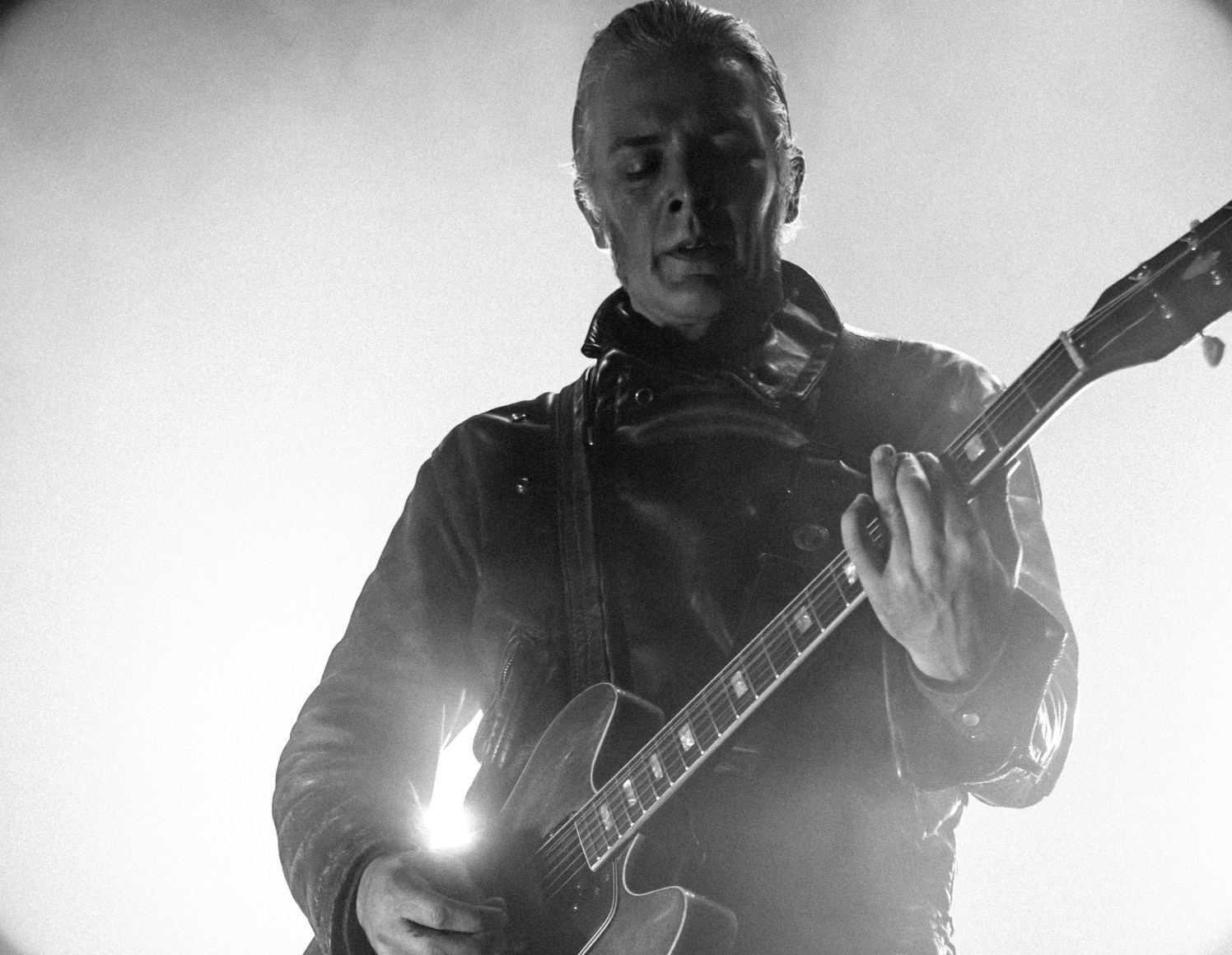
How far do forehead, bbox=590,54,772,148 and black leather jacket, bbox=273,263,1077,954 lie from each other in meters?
0.19

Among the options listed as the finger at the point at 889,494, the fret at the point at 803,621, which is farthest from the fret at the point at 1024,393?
the fret at the point at 803,621

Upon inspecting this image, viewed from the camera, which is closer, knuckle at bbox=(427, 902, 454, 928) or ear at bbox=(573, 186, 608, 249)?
knuckle at bbox=(427, 902, 454, 928)

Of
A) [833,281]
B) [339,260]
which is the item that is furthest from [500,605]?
[339,260]

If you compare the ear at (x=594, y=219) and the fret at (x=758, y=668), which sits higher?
the ear at (x=594, y=219)

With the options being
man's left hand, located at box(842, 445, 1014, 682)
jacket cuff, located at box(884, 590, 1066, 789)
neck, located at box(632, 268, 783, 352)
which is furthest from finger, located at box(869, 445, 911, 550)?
neck, located at box(632, 268, 783, 352)

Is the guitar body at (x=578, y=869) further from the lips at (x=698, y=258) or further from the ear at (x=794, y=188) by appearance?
the ear at (x=794, y=188)

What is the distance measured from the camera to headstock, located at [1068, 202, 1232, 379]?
1057mm

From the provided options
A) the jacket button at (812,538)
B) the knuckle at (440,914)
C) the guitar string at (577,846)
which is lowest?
the knuckle at (440,914)

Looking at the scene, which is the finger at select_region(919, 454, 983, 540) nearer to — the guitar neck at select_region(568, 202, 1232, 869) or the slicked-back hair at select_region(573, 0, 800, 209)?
the guitar neck at select_region(568, 202, 1232, 869)

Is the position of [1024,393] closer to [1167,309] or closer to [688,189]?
[1167,309]

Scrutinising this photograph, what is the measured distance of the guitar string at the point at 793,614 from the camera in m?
1.08

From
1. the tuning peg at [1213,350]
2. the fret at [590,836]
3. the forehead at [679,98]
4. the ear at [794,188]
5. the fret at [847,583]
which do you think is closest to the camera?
the tuning peg at [1213,350]

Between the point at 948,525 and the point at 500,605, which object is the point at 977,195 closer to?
the point at 500,605

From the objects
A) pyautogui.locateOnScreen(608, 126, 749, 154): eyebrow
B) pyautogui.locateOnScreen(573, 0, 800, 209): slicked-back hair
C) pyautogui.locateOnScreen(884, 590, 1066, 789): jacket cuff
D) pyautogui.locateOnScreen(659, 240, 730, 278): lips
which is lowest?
pyautogui.locateOnScreen(884, 590, 1066, 789): jacket cuff
